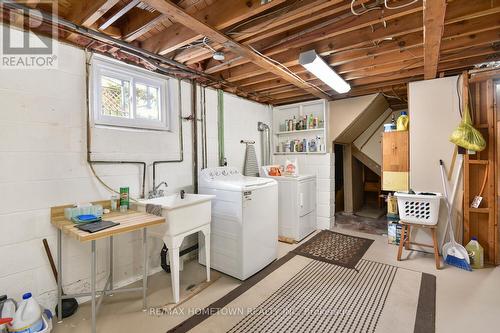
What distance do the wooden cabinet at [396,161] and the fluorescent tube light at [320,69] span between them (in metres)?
0.98

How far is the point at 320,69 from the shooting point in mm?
2396

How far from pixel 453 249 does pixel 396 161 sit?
3.91 ft

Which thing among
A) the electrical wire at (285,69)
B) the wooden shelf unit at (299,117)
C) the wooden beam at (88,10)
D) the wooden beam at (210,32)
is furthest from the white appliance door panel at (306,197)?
the wooden beam at (88,10)

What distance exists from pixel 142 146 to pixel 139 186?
0.42 m

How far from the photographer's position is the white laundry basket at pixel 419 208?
2512mm

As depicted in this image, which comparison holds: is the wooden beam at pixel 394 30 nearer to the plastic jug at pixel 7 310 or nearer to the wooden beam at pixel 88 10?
the wooden beam at pixel 88 10

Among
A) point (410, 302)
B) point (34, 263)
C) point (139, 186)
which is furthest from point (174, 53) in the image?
point (410, 302)

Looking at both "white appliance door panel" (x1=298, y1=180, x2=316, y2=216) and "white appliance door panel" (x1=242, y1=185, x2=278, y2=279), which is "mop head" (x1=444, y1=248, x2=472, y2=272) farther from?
"white appliance door panel" (x1=242, y1=185, x2=278, y2=279)

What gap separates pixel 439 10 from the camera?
4.85 ft

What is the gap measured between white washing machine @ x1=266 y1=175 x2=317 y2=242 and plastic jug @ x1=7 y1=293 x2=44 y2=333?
2.71m

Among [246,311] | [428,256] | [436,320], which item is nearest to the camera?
[436,320]

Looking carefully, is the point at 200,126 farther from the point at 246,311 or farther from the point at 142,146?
the point at 246,311

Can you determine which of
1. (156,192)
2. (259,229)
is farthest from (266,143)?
(156,192)

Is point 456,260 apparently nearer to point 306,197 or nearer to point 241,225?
point 306,197
